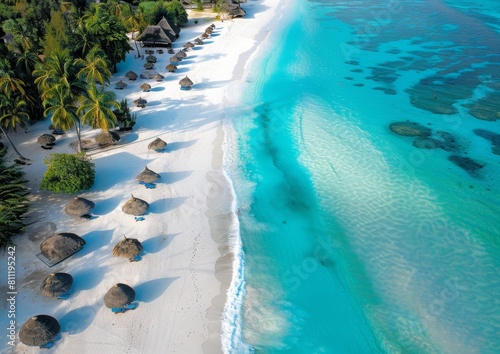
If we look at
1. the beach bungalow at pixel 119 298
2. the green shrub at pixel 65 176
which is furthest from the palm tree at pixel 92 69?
the beach bungalow at pixel 119 298

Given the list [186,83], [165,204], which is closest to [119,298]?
[165,204]

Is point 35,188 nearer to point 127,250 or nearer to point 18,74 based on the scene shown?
point 127,250

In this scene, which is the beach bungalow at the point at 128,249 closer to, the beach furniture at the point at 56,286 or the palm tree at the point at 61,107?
the beach furniture at the point at 56,286

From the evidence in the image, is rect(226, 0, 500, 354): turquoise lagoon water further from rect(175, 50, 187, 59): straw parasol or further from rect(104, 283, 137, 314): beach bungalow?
rect(175, 50, 187, 59): straw parasol

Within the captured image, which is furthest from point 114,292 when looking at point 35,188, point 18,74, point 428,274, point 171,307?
point 18,74

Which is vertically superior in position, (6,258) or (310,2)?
(310,2)

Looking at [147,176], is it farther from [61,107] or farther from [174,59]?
[174,59]

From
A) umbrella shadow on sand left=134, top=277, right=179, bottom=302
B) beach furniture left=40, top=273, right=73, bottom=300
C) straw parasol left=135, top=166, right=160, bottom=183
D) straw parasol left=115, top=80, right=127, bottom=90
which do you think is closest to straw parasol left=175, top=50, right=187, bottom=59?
straw parasol left=115, top=80, right=127, bottom=90
